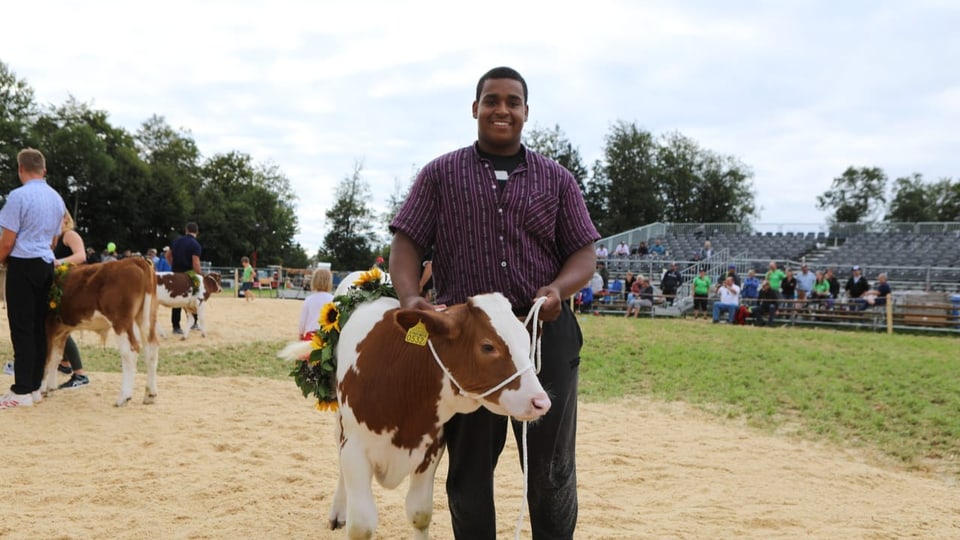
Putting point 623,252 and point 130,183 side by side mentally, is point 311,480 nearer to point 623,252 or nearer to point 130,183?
point 623,252

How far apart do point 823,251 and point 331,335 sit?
105 feet

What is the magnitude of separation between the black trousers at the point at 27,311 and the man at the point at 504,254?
16.8 feet

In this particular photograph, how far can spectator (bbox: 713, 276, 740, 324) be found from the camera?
61.9ft

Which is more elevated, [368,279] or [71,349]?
[368,279]

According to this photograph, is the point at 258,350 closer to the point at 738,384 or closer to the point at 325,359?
the point at 738,384

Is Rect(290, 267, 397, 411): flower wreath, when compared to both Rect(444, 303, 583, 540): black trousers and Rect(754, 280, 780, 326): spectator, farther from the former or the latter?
Rect(754, 280, 780, 326): spectator

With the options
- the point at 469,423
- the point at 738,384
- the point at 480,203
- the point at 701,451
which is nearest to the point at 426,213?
the point at 480,203

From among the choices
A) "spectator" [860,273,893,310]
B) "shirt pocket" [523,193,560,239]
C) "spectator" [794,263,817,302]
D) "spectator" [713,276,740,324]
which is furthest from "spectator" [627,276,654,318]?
"shirt pocket" [523,193,560,239]

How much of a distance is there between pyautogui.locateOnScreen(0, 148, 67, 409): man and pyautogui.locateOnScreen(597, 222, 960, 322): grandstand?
686 inches

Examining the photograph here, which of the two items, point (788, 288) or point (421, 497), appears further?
point (788, 288)

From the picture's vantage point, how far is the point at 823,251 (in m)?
31.0

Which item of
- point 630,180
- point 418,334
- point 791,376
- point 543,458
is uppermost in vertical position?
point 630,180

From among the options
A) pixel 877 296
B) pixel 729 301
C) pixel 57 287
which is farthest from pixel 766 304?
pixel 57 287

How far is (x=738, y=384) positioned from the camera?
10.1 m
